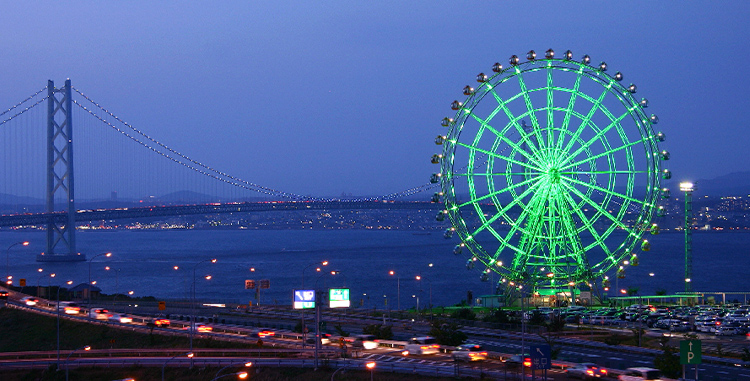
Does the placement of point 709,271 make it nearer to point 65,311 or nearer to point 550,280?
point 550,280

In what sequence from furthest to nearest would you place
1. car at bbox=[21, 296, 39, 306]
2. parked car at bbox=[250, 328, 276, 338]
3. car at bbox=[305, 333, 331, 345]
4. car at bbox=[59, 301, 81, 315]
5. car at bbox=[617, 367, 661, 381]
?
car at bbox=[21, 296, 39, 306] → car at bbox=[59, 301, 81, 315] → parked car at bbox=[250, 328, 276, 338] → car at bbox=[305, 333, 331, 345] → car at bbox=[617, 367, 661, 381]

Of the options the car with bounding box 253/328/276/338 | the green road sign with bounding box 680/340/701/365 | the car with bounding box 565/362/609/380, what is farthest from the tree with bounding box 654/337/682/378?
the car with bounding box 253/328/276/338

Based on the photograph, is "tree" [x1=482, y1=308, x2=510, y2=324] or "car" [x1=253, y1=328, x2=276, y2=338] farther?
"tree" [x1=482, y1=308, x2=510, y2=324]

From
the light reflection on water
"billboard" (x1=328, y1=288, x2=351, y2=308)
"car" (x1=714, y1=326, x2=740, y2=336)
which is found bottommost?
the light reflection on water

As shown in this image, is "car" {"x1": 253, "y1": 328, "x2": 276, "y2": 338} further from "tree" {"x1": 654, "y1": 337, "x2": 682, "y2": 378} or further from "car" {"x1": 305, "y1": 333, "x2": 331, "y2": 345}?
"tree" {"x1": 654, "y1": 337, "x2": 682, "y2": 378}

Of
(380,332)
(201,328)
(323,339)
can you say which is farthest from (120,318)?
(380,332)

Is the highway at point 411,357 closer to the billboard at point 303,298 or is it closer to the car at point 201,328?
the car at point 201,328

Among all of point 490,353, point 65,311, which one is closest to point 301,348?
point 490,353

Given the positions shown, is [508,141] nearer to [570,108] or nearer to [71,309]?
[570,108]
